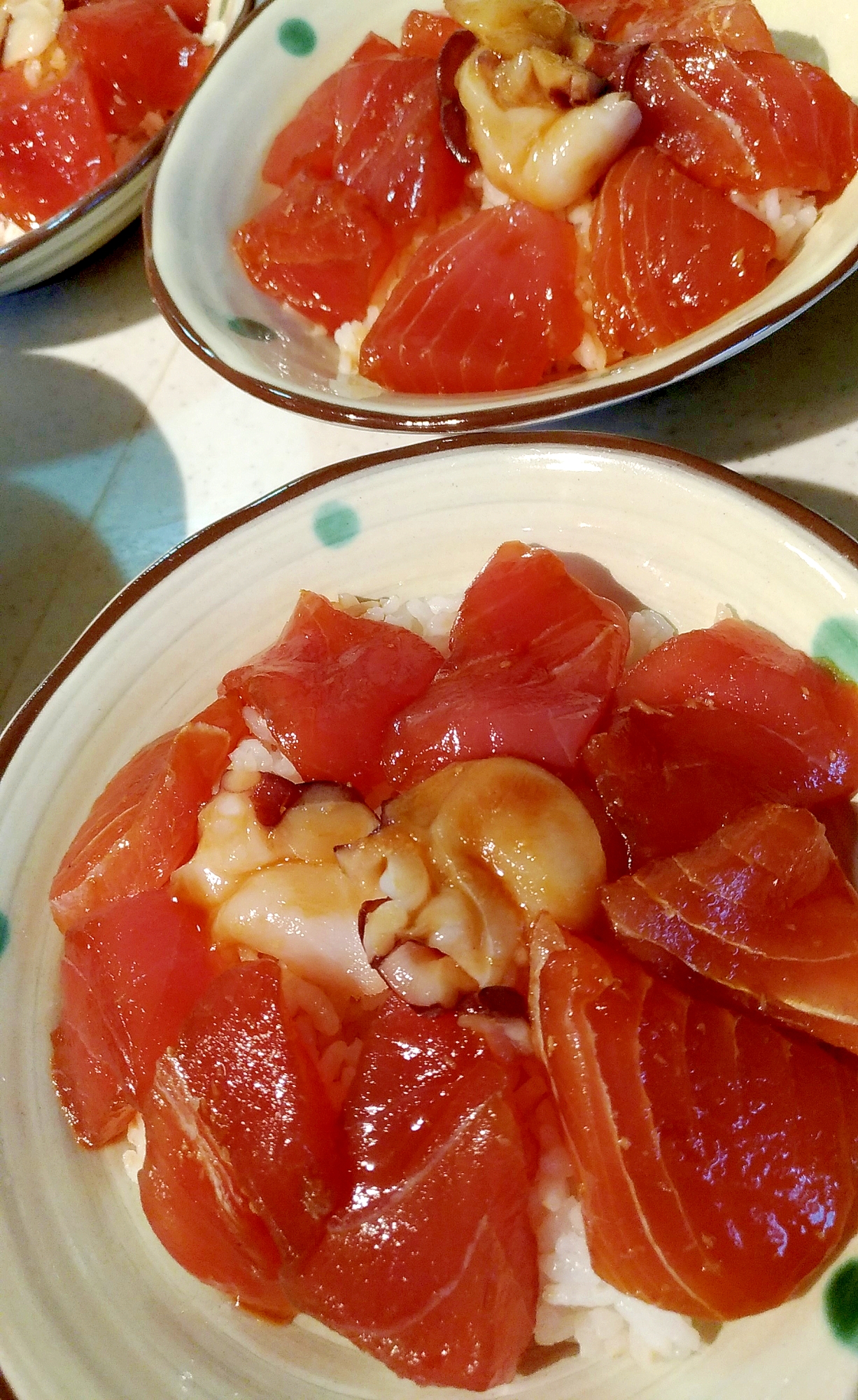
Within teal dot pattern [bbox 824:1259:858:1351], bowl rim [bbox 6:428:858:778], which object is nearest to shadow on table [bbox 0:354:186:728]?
bowl rim [bbox 6:428:858:778]

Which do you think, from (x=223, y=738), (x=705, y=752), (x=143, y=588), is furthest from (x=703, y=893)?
(x=143, y=588)

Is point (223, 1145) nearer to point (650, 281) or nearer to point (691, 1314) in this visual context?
point (691, 1314)

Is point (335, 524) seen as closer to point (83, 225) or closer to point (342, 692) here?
point (342, 692)

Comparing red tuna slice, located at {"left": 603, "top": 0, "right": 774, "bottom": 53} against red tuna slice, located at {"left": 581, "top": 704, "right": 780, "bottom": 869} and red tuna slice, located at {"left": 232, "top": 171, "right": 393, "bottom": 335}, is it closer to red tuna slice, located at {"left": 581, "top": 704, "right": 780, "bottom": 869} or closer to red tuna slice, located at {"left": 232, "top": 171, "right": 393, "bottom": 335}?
red tuna slice, located at {"left": 232, "top": 171, "right": 393, "bottom": 335}

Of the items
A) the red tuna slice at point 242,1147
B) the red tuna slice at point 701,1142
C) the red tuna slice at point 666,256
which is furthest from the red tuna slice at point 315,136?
the red tuna slice at point 701,1142

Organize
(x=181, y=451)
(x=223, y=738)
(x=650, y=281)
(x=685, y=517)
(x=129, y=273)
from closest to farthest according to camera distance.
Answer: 1. (x=685, y=517)
2. (x=223, y=738)
3. (x=650, y=281)
4. (x=181, y=451)
5. (x=129, y=273)

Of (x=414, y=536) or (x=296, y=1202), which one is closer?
(x=296, y=1202)

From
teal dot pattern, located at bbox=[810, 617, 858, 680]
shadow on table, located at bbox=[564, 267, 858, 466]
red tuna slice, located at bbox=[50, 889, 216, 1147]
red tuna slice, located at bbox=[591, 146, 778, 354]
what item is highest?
red tuna slice, located at bbox=[591, 146, 778, 354]
